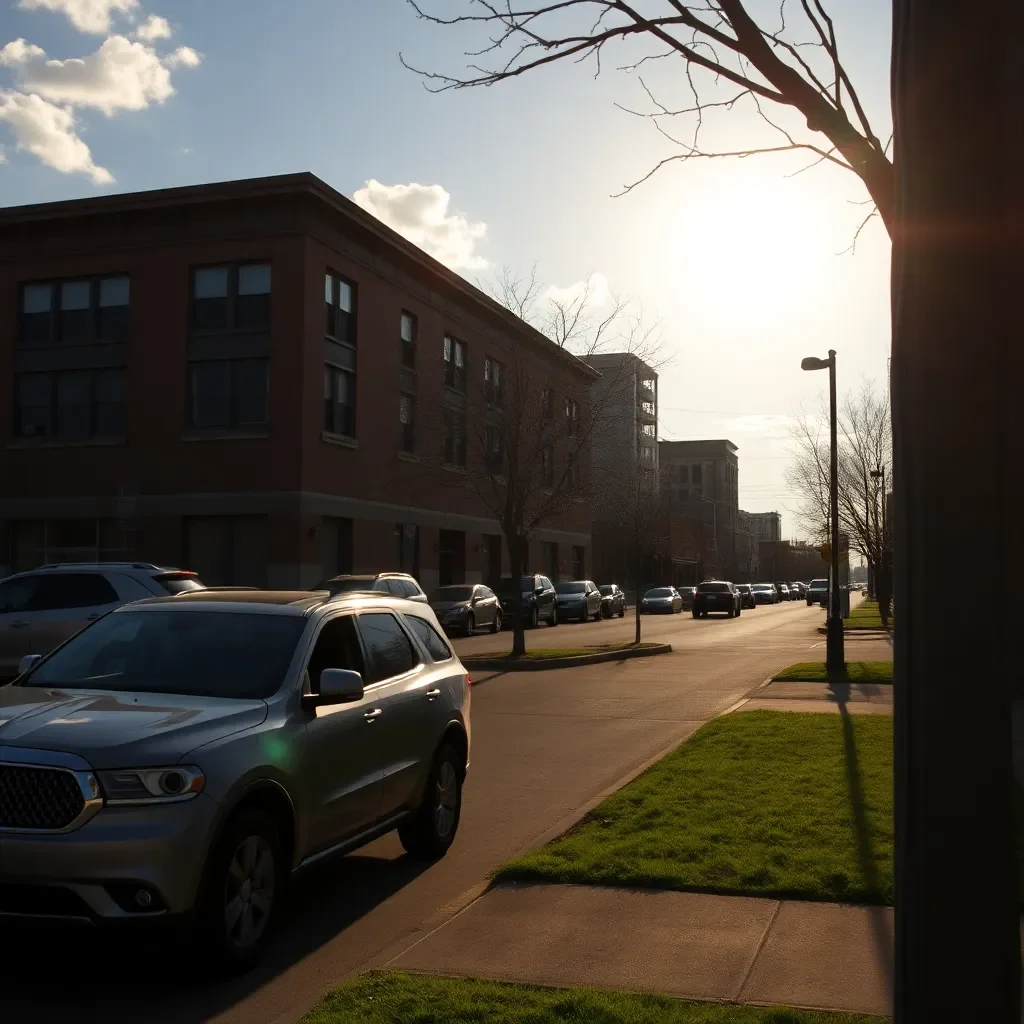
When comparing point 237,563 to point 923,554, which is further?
point 237,563

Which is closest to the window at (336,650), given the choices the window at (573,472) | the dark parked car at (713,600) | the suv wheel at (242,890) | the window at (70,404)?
the suv wheel at (242,890)

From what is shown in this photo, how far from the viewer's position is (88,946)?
5.94 m

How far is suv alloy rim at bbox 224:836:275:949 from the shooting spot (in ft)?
18.0

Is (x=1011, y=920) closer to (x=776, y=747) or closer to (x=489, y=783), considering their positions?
(x=489, y=783)

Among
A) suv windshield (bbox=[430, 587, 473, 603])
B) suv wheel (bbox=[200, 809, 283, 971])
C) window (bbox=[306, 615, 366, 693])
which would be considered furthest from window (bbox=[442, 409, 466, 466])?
suv wheel (bbox=[200, 809, 283, 971])

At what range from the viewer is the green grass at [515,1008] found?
15.1 feet

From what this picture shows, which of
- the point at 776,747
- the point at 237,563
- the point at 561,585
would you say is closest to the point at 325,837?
the point at 776,747

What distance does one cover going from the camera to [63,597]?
1672 cm

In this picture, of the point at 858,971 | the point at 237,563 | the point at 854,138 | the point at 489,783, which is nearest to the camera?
the point at 854,138

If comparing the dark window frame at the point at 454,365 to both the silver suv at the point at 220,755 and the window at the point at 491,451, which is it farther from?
the silver suv at the point at 220,755

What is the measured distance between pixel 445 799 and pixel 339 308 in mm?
30542

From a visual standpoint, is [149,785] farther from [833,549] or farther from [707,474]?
[707,474]

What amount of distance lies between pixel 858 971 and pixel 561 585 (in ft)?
142

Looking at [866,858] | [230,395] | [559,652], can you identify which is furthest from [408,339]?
[866,858]
